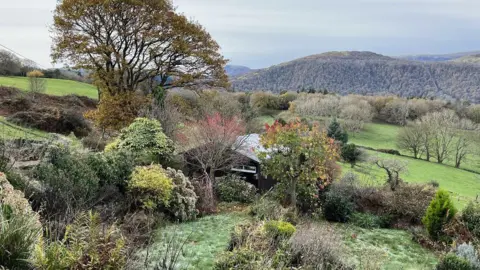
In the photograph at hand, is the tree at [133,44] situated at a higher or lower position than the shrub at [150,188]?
higher

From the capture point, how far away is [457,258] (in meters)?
8.11

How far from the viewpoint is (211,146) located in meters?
15.1

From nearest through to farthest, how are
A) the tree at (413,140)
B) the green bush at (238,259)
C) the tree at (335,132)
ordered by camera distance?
1. the green bush at (238,259)
2. the tree at (335,132)
3. the tree at (413,140)

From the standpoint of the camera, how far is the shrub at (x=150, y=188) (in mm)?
10578

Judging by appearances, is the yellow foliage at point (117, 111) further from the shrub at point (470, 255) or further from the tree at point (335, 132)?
the tree at point (335, 132)

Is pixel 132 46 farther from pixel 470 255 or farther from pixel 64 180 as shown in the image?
pixel 470 255

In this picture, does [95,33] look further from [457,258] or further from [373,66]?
[373,66]

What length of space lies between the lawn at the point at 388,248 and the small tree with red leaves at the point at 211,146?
5492mm

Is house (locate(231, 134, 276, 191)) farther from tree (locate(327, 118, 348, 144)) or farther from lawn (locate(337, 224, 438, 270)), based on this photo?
tree (locate(327, 118, 348, 144))

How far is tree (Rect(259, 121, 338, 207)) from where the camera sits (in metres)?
12.4

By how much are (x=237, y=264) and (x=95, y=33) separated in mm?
16716

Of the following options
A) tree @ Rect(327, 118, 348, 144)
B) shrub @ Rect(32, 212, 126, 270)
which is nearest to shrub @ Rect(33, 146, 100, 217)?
shrub @ Rect(32, 212, 126, 270)

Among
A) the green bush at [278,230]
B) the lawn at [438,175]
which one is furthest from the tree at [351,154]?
the green bush at [278,230]

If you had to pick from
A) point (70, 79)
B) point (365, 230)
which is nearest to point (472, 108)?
point (365, 230)
